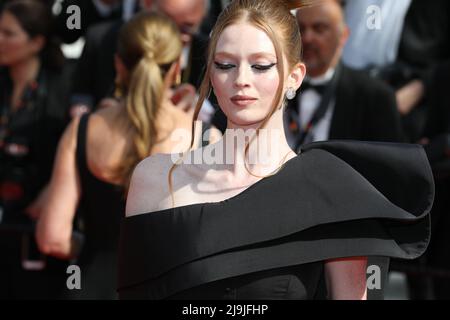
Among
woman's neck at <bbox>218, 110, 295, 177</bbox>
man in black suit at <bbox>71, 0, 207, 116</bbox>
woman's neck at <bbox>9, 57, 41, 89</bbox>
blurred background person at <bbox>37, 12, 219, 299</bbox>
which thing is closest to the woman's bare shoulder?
woman's neck at <bbox>218, 110, 295, 177</bbox>

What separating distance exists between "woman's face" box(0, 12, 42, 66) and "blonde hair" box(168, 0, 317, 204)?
3400 mm

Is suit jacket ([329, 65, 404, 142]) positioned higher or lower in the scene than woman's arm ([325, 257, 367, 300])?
higher

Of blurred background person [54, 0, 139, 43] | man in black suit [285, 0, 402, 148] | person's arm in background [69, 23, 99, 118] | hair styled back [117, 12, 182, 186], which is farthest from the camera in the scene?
blurred background person [54, 0, 139, 43]

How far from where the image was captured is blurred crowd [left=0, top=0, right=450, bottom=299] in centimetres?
430

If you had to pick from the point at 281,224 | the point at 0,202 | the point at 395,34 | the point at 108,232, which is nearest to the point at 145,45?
→ the point at 108,232

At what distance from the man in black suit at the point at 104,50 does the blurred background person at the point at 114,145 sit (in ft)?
3.26

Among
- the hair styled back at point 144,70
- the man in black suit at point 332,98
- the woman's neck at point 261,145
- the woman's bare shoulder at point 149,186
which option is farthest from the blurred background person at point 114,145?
the man in black suit at point 332,98

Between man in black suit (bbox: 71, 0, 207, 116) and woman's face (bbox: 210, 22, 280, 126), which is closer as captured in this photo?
woman's face (bbox: 210, 22, 280, 126)

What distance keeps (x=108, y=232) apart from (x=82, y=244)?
159 mm

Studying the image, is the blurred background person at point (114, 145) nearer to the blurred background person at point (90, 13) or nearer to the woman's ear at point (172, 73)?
the woman's ear at point (172, 73)

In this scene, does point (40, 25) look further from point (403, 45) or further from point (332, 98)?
point (403, 45)

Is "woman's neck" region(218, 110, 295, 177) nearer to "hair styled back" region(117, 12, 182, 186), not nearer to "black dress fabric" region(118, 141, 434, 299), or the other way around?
"black dress fabric" region(118, 141, 434, 299)
